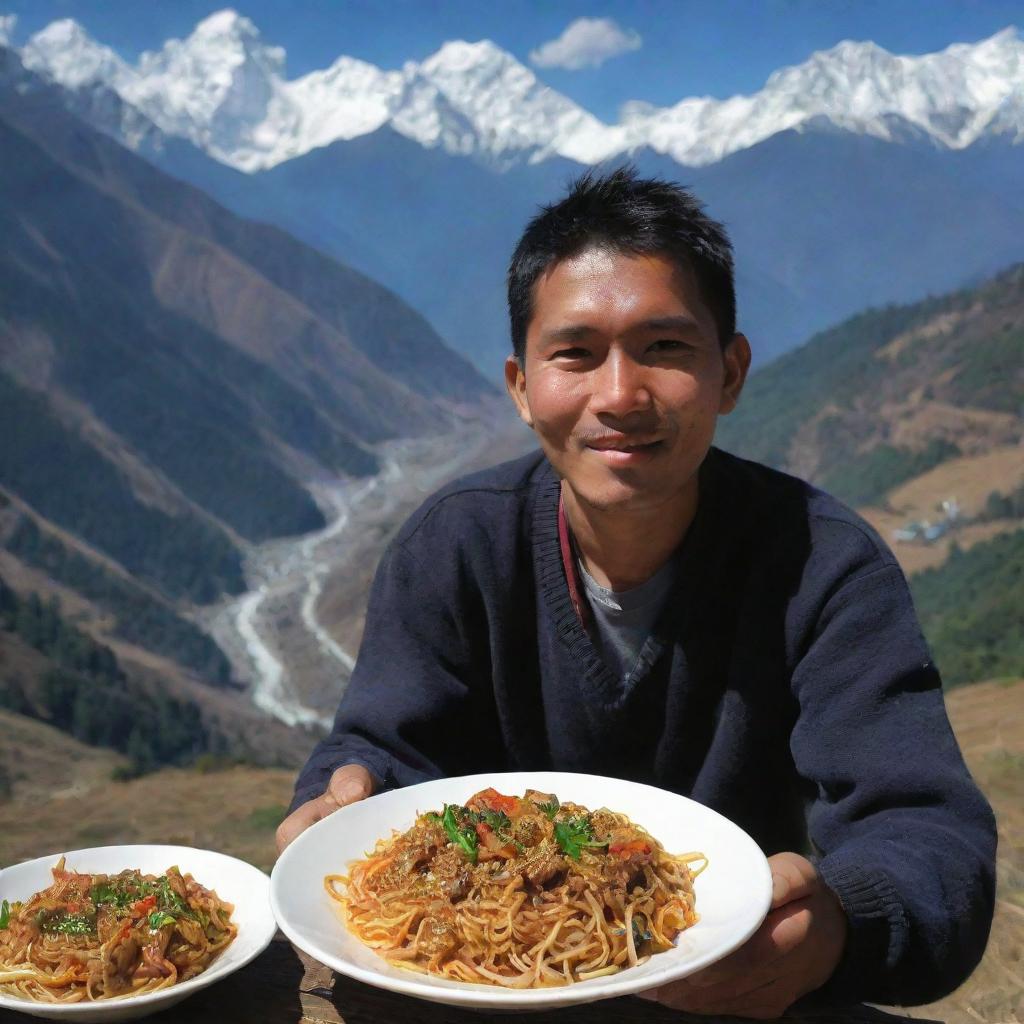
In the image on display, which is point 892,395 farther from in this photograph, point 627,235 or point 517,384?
point 627,235

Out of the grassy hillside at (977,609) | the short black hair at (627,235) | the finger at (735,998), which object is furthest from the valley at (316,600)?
the finger at (735,998)

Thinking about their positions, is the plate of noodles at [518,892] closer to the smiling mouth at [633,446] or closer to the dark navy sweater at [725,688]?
the dark navy sweater at [725,688]

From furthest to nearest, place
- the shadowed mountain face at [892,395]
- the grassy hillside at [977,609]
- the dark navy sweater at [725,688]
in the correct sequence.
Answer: the shadowed mountain face at [892,395] → the grassy hillside at [977,609] → the dark navy sweater at [725,688]

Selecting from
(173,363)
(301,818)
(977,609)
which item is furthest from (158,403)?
(301,818)

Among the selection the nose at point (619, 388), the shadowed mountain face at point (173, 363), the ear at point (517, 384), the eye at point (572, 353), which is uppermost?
the eye at point (572, 353)

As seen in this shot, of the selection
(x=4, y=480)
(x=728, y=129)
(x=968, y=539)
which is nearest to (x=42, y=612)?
(x=4, y=480)

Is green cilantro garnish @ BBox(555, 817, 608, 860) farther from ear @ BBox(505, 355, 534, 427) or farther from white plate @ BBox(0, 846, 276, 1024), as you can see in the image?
ear @ BBox(505, 355, 534, 427)
